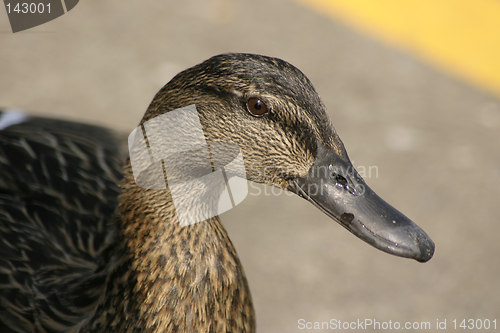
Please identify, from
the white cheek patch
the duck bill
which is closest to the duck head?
the duck bill

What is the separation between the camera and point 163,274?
6.84 ft

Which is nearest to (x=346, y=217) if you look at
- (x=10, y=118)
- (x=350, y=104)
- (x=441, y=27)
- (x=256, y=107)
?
(x=256, y=107)

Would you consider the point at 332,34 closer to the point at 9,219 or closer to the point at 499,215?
the point at 499,215

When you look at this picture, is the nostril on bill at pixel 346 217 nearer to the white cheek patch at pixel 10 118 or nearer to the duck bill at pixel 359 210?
the duck bill at pixel 359 210

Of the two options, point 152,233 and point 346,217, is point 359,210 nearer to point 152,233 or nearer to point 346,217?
point 346,217

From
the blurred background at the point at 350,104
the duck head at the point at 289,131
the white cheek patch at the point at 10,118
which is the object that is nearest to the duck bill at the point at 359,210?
the duck head at the point at 289,131

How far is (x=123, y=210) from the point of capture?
218cm

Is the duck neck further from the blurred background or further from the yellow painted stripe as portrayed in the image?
the yellow painted stripe

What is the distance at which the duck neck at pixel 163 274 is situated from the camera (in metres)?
2.08

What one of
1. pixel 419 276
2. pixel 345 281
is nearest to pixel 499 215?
pixel 419 276

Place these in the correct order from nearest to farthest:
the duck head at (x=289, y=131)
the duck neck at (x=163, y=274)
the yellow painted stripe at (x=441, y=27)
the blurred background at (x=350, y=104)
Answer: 1. the duck head at (x=289, y=131)
2. the duck neck at (x=163, y=274)
3. the blurred background at (x=350, y=104)
4. the yellow painted stripe at (x=441, y=27)

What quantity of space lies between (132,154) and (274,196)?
72.6 inches

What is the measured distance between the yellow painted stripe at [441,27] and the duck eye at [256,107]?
3111 mm

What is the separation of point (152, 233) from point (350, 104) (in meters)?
2.56
